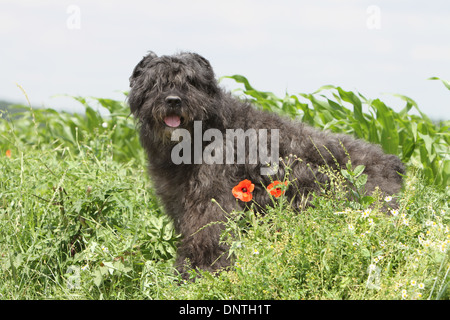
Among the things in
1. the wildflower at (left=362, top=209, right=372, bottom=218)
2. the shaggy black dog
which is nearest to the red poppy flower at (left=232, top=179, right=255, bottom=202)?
the shaggy black dog

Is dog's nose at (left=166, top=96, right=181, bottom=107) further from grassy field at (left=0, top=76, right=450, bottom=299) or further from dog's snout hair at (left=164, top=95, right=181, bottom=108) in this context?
grassy field at (left=0, top=76, right=450, bottom=299)

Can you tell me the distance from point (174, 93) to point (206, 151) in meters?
0.54

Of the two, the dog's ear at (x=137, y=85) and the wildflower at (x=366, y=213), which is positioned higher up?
the dog's ear at (x=137, y=85)

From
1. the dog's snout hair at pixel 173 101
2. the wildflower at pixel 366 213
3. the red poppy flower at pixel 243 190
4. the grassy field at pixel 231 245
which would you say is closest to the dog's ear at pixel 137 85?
the dog's snout hair at pixel 173 101

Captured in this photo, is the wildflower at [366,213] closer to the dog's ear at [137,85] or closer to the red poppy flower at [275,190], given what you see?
the red poppy flower at [275,190]

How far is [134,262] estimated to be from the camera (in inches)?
149

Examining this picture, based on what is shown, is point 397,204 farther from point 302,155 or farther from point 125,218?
point 125,218

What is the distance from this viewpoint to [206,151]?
4336 mm

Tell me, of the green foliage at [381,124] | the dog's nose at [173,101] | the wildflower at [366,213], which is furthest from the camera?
the green foliage at [381,124]

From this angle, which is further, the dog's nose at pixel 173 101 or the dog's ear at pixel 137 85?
the dog's ear at pixel 137 85

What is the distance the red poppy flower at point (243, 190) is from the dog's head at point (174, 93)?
23.1 inches

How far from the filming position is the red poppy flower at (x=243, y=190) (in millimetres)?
4277

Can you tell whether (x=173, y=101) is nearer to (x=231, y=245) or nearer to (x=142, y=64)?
(x=142, y=64)

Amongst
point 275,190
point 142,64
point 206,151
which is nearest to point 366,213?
point 275,190
